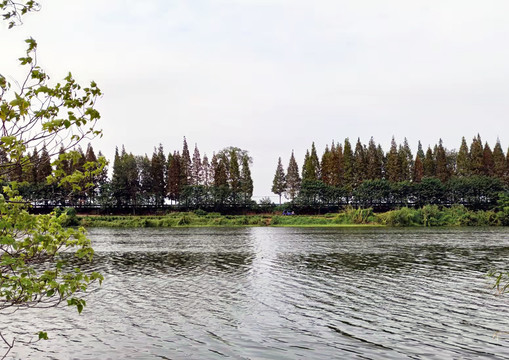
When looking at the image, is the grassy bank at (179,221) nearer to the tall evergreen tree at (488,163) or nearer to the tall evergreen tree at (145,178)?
the tall evergreen tree at (145,178)

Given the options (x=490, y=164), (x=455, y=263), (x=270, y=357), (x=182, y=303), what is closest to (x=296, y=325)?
(x=270, y=357)

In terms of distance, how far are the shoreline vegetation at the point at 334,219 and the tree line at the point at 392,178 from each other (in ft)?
26.1

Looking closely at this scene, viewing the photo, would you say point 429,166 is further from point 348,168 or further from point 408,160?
point 348,168

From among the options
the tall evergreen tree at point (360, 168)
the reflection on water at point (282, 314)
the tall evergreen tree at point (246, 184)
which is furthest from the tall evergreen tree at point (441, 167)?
the reflection on water at point (282, 314)

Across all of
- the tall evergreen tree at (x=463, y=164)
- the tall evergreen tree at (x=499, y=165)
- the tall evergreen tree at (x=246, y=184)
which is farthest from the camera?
the tall evergreen tree at (x=463, y=164)

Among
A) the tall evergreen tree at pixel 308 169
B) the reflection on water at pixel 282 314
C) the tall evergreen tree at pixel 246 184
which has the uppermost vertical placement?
the tall evergreen tree at pixel 308 169

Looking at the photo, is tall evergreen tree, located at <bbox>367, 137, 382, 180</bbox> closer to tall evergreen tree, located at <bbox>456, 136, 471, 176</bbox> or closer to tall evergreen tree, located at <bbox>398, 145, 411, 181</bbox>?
tall evergreen tree, located at <bbox>398, 145, 411, 181</bbox>

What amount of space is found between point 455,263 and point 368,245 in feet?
47.2

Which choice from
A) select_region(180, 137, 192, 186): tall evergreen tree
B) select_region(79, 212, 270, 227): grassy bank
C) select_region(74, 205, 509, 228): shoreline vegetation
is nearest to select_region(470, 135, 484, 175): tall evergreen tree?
select_region(74, 205, 509, 228): shoreline vegetation

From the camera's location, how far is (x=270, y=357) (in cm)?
1166

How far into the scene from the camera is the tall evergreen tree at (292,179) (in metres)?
116

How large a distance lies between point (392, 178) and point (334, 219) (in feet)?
93.7

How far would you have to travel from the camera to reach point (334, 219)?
9131cm

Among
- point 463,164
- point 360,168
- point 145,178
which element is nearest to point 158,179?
point 145,178
